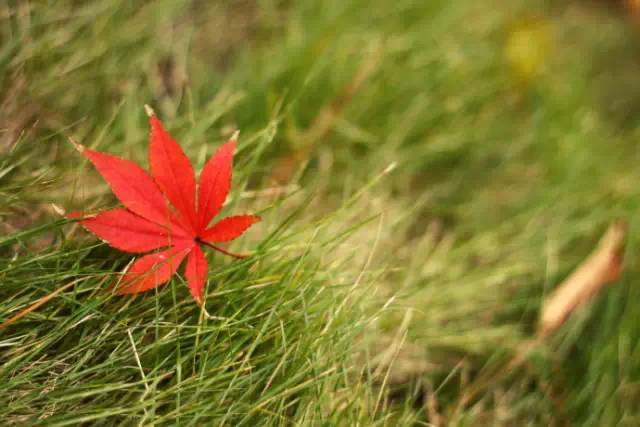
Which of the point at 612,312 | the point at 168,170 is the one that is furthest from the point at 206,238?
the point at 612,312

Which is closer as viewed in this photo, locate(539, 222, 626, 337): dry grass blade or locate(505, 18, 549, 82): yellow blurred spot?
locate(539, 222, 626, 337): dry grass blade

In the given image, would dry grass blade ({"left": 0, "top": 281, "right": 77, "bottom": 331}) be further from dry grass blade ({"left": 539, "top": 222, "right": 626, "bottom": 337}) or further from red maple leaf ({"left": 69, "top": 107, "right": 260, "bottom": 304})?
Result: dry grass blade ({"left": 539, "top": 222, "right": 626, "bottom": 337})

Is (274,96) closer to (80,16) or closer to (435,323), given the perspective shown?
(80,16)

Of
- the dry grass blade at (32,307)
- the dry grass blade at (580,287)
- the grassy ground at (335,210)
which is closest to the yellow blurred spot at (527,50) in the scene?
the grassy ground at (335,210)

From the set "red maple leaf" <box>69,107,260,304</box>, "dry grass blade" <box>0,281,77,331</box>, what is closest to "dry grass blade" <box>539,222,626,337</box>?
"red maple leaf" <box>69,107,260,304</box>

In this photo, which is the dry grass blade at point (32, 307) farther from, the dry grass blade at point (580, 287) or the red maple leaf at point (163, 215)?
the dry grass blade at point (580, 287)

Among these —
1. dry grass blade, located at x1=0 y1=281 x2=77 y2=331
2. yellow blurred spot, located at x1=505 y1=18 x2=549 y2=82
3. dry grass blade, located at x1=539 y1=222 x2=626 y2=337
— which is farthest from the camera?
yellow blurred spot, located at x1=505 y1=18 x2=549 y2=82

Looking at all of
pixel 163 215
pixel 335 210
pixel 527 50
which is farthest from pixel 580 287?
pixel 163 215
